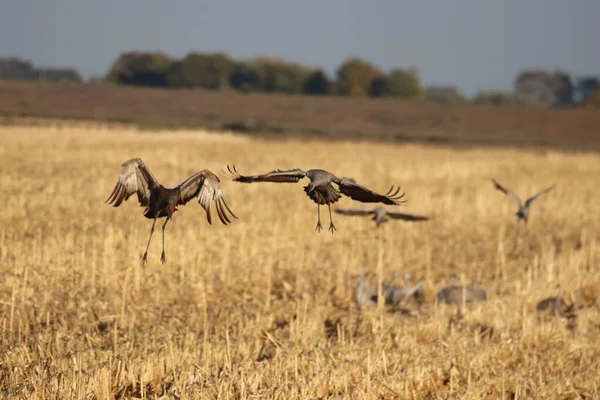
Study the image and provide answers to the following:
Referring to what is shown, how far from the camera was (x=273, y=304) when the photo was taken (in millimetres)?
11859

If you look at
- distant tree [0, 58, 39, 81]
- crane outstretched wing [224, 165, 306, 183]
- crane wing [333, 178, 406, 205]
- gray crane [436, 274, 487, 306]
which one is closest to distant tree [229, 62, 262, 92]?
distant tree [0, 58, 39, 81]

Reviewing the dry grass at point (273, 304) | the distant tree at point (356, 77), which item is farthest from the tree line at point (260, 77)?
the dry grass at point (273, 304)

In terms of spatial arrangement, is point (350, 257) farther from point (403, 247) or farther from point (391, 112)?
point (391, 112)

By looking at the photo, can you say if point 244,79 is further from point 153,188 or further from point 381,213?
point 153,188

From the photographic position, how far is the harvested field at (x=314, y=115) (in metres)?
69.9

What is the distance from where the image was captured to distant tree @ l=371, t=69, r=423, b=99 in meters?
112

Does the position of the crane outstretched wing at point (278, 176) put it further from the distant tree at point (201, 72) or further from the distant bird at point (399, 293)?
the distant tree at point (201, 72)

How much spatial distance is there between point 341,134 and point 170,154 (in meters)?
37.1

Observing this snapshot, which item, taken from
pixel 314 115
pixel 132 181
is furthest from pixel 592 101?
pixel 132 181

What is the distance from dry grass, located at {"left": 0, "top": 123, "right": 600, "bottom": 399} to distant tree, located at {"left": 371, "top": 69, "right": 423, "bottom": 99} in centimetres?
9038

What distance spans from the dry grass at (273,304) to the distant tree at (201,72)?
80.9 metres

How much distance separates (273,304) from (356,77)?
101 metres

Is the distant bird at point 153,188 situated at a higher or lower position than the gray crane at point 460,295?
higher

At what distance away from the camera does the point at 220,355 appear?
358 inches
